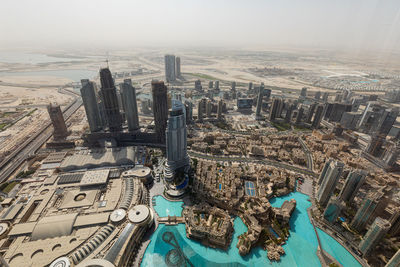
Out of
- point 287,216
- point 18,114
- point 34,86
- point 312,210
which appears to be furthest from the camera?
point 34,86

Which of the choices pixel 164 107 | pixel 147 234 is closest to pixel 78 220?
pixel 147 234

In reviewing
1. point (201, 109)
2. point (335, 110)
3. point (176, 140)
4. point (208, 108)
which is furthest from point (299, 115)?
point (176, 140)

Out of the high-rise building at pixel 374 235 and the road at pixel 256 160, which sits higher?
the high-rise building at pixel 374 235

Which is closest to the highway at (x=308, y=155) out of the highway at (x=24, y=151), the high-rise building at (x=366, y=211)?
the high-rise building at (x=366, y=211)

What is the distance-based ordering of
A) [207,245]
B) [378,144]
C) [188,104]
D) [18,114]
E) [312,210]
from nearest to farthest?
[207,245], [312,210], [378,144], [188,104], [18,114]

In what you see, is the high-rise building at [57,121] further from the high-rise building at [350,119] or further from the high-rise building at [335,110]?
the high-rise building at [350,119]

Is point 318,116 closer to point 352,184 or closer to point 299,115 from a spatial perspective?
point 299,115

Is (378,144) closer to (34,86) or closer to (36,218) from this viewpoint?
(36,218)

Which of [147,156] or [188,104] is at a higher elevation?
[188,104]
